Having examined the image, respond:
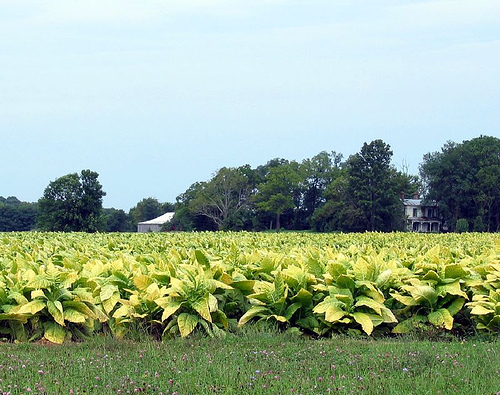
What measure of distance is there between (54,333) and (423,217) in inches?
3381

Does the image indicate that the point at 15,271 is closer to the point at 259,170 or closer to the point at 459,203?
the point at 459,203

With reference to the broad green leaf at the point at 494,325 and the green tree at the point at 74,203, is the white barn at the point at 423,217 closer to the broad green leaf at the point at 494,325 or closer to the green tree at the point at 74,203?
the green tree at the point at 74,203

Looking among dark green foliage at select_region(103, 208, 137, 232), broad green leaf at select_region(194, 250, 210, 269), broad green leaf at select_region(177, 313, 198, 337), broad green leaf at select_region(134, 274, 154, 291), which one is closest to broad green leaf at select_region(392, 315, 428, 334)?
broad green leaf at select_region(177, 313, 198, 337)

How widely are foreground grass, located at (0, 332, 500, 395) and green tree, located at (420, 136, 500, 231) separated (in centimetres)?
7245

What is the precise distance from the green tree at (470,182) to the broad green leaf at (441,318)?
71.1m

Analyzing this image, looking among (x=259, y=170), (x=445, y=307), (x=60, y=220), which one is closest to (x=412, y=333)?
(x=445, y=307)

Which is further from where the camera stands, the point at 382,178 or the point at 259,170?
the point at 259,170

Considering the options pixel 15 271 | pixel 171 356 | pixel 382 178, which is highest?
pixel 382 178

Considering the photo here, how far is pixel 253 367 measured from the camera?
18.1 ft

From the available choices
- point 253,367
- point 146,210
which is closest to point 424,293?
point 253,367

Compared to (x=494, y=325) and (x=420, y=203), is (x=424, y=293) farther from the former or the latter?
(x=420, y=203)

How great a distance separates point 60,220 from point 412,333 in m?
63.6

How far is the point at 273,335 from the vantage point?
22.6ft

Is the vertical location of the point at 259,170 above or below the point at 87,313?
above
